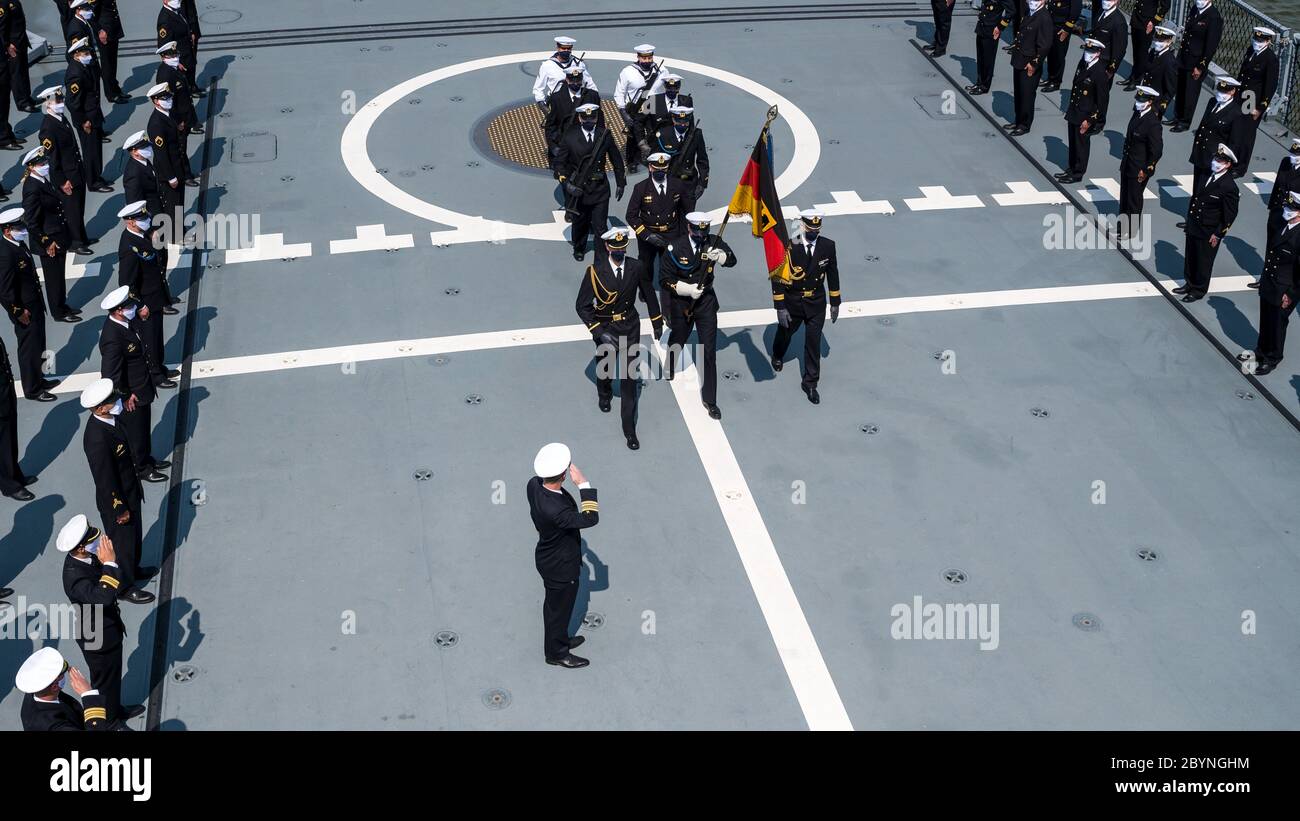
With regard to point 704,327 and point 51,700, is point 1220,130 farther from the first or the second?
point 51,700

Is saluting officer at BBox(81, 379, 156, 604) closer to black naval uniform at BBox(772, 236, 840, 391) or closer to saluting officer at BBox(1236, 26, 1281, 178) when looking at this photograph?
black naval uniform at BBox(772, 236, 840, 391)

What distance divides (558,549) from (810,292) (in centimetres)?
490

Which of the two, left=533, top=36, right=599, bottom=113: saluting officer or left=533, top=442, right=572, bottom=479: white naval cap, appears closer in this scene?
left=533, top=442, right=572, bottom=479: white naval cap

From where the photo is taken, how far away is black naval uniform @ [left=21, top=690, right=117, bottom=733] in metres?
8.84

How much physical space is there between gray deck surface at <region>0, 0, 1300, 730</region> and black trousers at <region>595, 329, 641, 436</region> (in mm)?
297

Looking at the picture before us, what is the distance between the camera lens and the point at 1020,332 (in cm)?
1527

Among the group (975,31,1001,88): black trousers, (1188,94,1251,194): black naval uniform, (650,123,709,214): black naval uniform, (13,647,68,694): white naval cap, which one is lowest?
(13,647,68,694): white naval cap

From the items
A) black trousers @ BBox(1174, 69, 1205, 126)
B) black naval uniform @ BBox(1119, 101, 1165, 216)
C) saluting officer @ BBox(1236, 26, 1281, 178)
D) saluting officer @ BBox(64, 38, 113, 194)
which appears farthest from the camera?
black trousers @ BBox(1174, 69, 1205, 126)

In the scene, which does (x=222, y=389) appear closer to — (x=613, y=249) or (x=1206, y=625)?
(x=613, y=249)

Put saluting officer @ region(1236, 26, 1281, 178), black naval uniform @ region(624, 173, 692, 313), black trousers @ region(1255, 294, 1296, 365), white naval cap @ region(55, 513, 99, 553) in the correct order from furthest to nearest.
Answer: saluting officer @ region(1236, 26, 1281, 178) < black naval uniform @ region(624, 173, 692, 313) < black trousers @ region(1255, 294, 1296, 365) < white naval cap @ region(55, 513, 99, 553)

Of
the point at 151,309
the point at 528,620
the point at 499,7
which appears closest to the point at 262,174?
the point at 151,309

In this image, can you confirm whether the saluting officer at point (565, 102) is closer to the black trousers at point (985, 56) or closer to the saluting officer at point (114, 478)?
the black trousers at point (985, 56)

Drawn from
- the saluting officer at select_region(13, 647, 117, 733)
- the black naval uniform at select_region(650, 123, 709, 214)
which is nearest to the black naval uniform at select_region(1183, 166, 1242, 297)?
the black naval uniform at select_region(650, 123, 709, 214)

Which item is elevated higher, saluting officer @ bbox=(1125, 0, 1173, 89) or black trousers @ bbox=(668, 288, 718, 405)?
saluting officer @ bbox=(1125, 0, 1173, 89)
